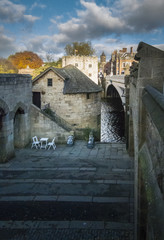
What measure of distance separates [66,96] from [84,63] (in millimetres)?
37591

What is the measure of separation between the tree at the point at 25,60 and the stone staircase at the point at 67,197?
5476 centimetres

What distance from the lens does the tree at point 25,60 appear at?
65.8 meters

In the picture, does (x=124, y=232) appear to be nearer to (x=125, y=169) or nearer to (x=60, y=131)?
(x=125, y=169)

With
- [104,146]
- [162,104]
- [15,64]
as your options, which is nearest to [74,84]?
[104,146]

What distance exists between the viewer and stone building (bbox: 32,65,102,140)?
883 inches

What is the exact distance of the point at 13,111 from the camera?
14438 millimetres

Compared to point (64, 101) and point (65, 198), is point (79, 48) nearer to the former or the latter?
point (64, 101)

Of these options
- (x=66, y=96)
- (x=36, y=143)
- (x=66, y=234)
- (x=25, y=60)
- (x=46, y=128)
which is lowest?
(x=66, y=234)

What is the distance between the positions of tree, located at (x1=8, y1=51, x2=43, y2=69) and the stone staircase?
180 feet

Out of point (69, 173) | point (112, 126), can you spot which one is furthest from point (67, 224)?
point (112, 126)

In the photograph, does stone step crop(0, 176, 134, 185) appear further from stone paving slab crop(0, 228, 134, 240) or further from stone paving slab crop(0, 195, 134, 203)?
stone paving slab crop(0, 228, 134, 240)

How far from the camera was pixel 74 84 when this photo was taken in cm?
2306

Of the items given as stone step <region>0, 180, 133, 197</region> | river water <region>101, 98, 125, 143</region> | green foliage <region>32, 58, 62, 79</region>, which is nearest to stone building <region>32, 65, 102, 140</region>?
river water <region>101, 98, 125, 143</region>

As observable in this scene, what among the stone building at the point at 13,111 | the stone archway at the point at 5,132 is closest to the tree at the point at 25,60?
the stone building at the point at 13,111
